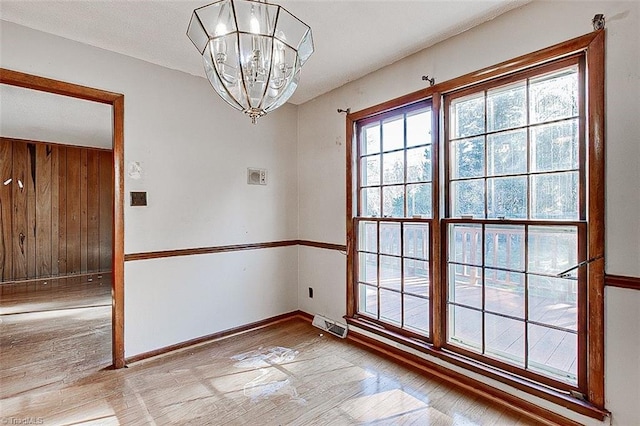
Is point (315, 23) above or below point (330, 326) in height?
above

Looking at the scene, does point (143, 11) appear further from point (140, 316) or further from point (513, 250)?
point (513, 250)

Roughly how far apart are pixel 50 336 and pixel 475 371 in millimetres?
3894

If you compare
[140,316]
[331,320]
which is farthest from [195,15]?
[331,320]

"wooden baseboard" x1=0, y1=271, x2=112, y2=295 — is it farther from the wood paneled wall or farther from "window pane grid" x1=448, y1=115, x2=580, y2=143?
"window pane grid" x1=448, y1=115, x2=580, y2=143

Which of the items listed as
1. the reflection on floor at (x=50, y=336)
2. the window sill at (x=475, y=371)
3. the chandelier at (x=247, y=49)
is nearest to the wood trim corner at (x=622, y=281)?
the window sill at (x=475, y=371)

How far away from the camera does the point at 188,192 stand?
117 inches

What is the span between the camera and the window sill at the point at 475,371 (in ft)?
5.85

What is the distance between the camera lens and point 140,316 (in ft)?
8.86

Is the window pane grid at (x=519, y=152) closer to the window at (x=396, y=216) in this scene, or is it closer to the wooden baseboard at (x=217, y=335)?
the window at (x=396, y=216)

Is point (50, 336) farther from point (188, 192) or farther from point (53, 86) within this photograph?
point (53, 86)

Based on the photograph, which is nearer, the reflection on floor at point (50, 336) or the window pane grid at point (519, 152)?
the window pane grid at point (519, 152)

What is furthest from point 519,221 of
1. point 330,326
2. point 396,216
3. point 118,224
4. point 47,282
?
point 47,282

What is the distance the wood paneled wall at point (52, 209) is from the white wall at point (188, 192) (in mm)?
3333

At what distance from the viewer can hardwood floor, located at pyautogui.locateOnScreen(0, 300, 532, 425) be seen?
197cm
